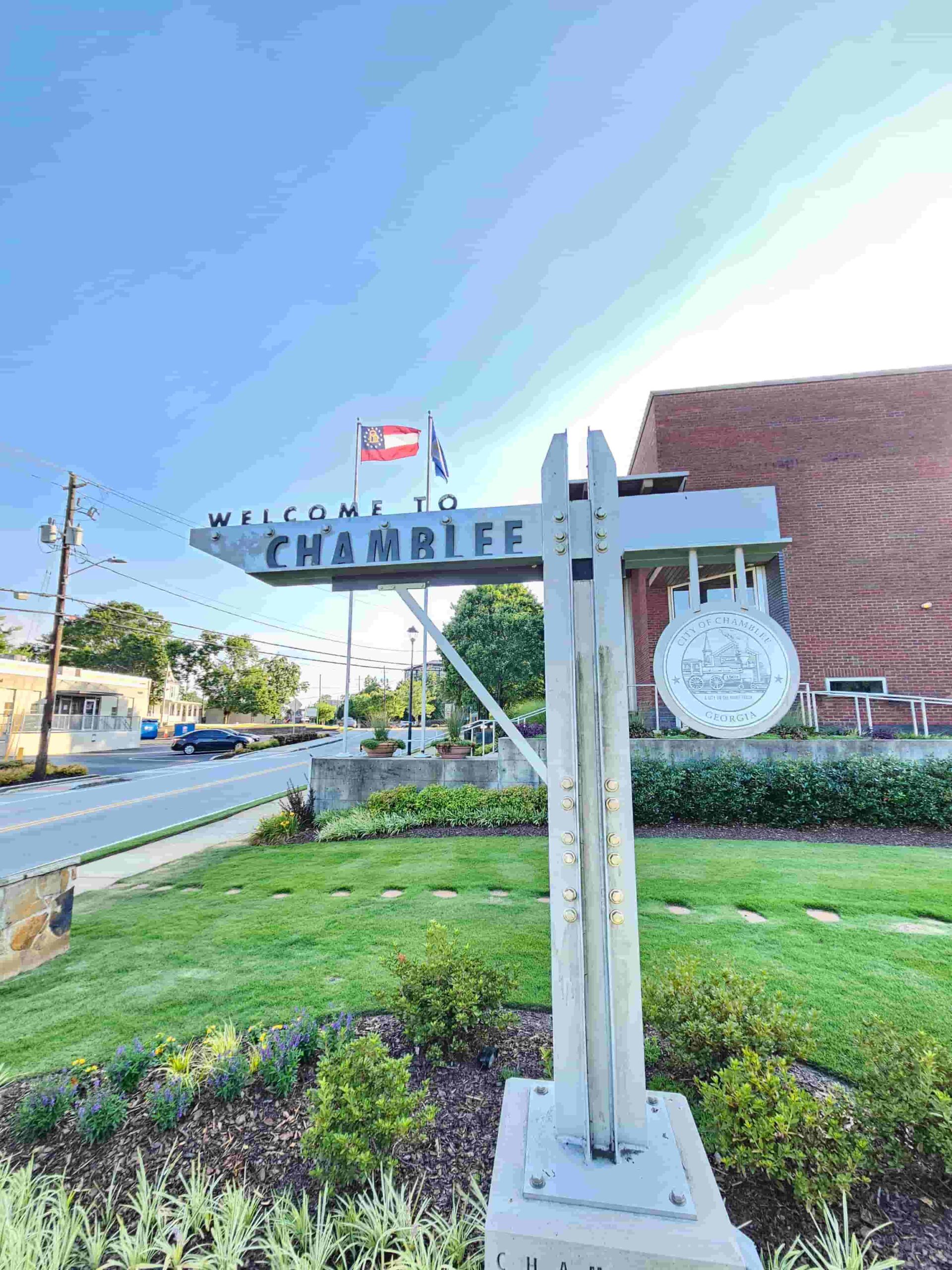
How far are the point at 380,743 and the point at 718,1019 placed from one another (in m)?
10.7

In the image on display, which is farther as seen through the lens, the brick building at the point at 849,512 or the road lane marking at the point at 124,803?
the brick building at the point at 849,512

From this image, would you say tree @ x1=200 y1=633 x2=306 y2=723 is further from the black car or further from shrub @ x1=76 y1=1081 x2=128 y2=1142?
shrub @ x1=76 y1=1081 x2=128 y2=1142

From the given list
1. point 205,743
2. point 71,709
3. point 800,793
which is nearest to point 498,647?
point 800,793

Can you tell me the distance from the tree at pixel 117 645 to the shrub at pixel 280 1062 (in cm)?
4497

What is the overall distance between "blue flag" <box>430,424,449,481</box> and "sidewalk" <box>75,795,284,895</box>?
25.2ft

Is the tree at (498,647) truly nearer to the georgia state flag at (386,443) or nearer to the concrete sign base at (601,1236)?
the georgia state flag at (386,443)

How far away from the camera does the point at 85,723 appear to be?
31844 millimetres

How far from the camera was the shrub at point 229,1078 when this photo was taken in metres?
2.70

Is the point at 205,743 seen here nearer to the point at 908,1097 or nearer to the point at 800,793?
the point at 800,793

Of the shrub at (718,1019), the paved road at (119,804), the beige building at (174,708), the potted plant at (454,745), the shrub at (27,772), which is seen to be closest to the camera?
the shrub at (718,1019)

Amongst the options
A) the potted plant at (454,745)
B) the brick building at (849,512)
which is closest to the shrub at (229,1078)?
the potted plant at (454,745)

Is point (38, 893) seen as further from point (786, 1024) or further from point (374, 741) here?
A: point (374, 741)

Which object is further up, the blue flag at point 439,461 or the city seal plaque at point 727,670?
the blue flag at point 439,461

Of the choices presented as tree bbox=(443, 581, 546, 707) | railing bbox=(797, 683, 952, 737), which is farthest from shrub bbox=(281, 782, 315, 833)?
railing bbox=(797, 683, 952, 737)
